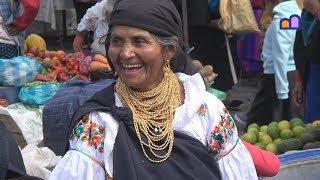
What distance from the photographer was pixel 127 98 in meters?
1.99

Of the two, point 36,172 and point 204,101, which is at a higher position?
point 204,101

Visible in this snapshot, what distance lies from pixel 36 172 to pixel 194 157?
163 cm

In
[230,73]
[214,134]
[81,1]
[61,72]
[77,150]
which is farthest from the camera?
[81,1]

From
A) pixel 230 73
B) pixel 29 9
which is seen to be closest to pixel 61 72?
pixel 29 9

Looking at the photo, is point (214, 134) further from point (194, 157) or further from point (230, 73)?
point (230, 73)

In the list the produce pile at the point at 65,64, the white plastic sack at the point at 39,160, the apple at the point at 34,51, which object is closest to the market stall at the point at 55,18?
the apple at the point at 34,51

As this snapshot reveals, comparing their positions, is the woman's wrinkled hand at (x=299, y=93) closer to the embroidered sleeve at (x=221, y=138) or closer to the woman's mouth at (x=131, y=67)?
the embroidered sleeve at (x=221, y=138)

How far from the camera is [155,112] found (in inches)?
78.5

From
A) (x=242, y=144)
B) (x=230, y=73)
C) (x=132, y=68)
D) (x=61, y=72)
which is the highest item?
(x=132, y=68)

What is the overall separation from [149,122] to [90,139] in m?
0.21

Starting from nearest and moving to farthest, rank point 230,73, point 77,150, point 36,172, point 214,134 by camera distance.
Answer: point 77,150, point 214,134, point 36,172, point 230,73

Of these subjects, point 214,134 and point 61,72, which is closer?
point 214,134

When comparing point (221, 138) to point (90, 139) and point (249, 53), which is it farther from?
point (249, 53)

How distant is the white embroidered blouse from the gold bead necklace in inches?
1.2
